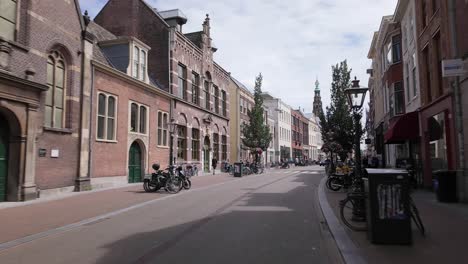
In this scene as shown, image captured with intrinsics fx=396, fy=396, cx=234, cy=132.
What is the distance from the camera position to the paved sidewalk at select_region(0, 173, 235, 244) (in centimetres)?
919

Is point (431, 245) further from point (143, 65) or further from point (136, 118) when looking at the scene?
point (143, 65)

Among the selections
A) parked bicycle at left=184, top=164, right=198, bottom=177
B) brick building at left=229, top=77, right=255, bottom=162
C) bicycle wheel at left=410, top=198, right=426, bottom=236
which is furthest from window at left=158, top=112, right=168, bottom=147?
bicycle wheel at left=410, top=198, right=426, bottom=236

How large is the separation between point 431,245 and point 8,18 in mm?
15092

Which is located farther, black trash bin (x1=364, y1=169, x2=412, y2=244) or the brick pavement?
black trash bin (x1=364, y1=169, x2=412, y2=244)

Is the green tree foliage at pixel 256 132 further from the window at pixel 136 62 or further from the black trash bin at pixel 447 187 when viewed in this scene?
the black trash bin at pixel 447 187

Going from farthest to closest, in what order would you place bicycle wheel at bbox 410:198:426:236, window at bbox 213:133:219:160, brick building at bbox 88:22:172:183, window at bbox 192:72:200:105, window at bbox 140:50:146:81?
window at bbox 213:133:219:160 → window at bbox 192:72:200:105 → window at bbox 140:50:146:81 → brick building at bbox 88:22:172:183 → bicycle wheel at bbox 410:198:426:236

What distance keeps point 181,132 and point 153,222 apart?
22394 mm

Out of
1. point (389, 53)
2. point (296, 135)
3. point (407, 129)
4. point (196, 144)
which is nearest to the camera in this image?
point (407, 129)

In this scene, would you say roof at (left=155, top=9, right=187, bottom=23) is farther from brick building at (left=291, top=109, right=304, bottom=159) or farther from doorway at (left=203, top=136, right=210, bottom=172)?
brick building at (left=291, top=109, right=304, bottom=159)

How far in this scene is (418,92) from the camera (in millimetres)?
19719

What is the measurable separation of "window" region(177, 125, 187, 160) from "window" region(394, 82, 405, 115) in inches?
631

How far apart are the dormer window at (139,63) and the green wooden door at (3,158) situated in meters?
10.8

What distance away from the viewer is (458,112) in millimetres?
13305

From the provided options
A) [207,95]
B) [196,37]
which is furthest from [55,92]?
[196,37]
